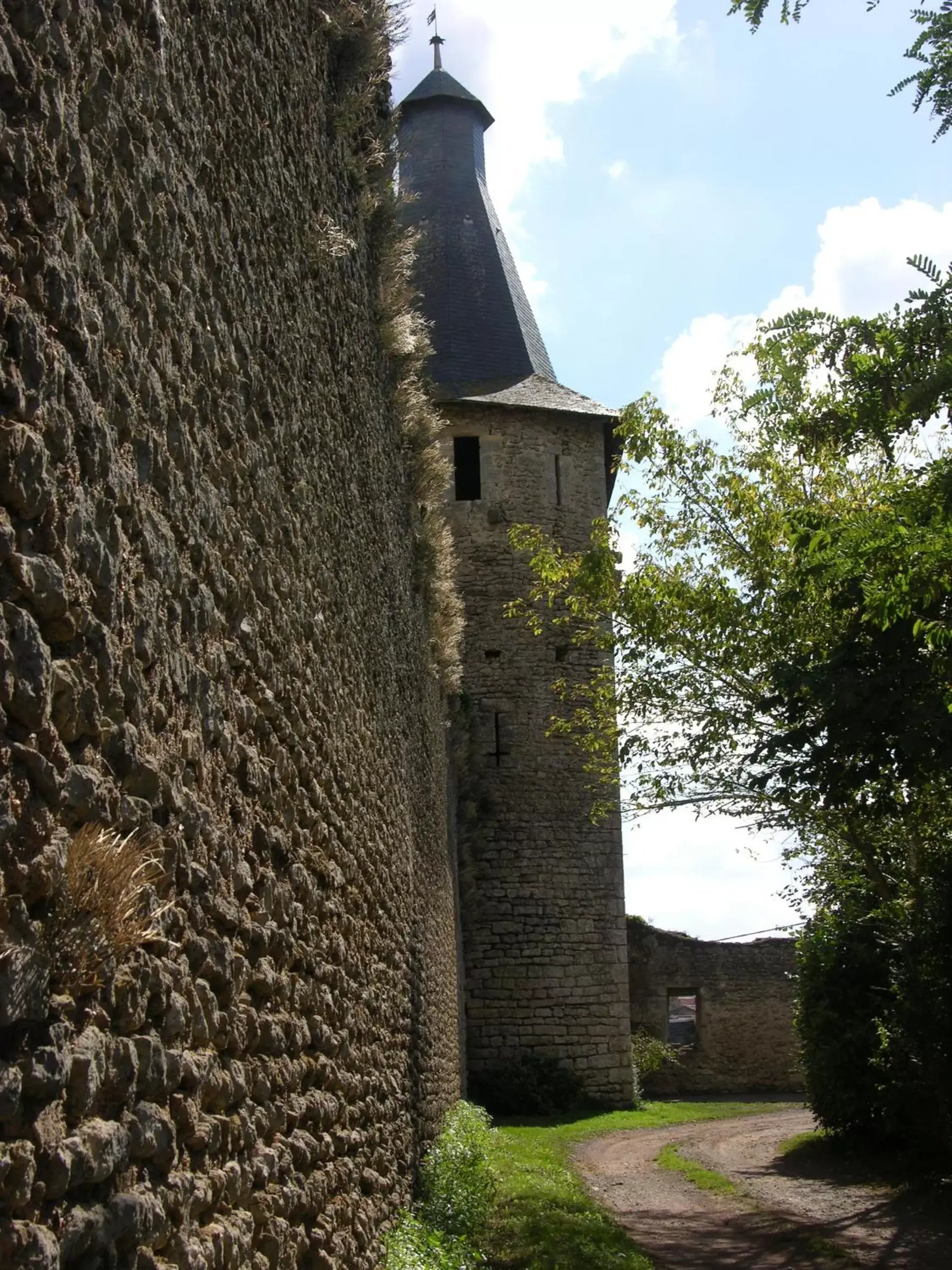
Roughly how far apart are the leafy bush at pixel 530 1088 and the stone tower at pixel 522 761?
0.20 m

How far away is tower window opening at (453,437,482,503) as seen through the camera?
784 inches

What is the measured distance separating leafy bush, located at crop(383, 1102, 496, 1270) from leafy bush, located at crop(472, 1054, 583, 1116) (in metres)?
7.19

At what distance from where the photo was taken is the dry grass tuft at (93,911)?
200 centimetres

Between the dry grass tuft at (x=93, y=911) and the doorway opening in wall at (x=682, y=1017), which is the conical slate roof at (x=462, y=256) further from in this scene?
the dry grass tuft at (x=93, y=911)

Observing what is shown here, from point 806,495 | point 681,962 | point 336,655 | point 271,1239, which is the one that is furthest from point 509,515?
point 271,1239

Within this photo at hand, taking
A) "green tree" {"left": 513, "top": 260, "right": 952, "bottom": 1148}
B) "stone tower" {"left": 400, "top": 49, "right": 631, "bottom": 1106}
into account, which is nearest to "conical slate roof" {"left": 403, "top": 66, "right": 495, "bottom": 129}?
"stone tower" {"left": 400, "top": 49, "right": 631, "bottom": 1106}

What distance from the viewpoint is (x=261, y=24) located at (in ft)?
13.9

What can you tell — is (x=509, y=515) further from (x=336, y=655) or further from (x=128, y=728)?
(x=128, y=728)

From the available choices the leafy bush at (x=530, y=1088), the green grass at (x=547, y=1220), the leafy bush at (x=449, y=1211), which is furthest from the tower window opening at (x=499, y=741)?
the leafy bush at (x=449, y=1211)

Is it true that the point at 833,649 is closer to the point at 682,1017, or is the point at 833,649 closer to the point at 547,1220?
the point at 547,1220

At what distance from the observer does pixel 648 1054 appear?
872 inches

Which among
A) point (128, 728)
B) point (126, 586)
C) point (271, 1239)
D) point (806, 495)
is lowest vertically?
point (271, 1239)

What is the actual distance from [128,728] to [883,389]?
488 centimetres

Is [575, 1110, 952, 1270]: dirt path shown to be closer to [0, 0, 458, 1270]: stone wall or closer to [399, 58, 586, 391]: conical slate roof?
[0, 0, 458, 1270]: stone wall
